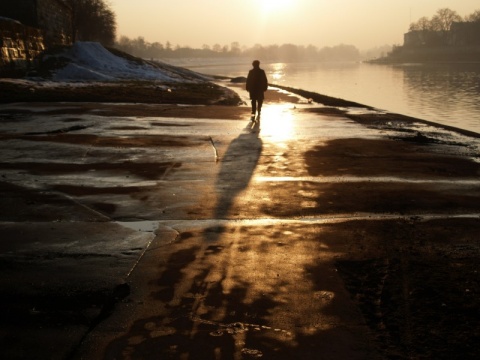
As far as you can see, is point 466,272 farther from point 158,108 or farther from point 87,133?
point 158,108

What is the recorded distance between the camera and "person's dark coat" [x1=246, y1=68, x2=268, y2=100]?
1376cm

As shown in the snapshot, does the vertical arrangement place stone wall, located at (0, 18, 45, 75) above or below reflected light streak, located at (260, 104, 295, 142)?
above

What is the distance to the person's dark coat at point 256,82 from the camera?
45.1 ft

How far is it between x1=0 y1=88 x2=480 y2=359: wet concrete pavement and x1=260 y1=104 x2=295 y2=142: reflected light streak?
4.87ft

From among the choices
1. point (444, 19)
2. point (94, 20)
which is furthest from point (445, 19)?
point (94, 20)

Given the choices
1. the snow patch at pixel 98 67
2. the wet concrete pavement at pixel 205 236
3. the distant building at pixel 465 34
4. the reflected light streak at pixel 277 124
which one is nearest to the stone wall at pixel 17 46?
the snow patch at pixel 98 67

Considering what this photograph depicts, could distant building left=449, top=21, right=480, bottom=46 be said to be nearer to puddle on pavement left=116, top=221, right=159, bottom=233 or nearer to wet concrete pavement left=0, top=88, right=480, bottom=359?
wet concrete pavement left=0, top=88, right=480, bottom=359

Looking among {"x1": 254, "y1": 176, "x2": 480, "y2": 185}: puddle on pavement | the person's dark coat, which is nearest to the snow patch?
the person's dark coat

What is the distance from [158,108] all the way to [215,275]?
13.1 m

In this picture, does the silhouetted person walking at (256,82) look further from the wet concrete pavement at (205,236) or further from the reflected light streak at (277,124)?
the wet concrete pavement at (205,236)

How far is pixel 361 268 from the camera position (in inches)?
136

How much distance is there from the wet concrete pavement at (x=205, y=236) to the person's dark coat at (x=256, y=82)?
5052 millimetres

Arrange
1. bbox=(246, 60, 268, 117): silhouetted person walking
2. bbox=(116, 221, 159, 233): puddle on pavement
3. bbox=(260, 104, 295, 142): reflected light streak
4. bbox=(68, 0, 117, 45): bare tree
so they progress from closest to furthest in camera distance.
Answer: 1. bbox=(116, 221, 159, 233): puddle on pavement
2. bbox=(260, 104, 295, 142): reflected light streak
3. bbox=(246, 60, 268, 117): silhouetted person walking
4. bbox=(68, 0, 117, 45): bare tree

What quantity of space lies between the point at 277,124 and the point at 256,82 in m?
1.73
